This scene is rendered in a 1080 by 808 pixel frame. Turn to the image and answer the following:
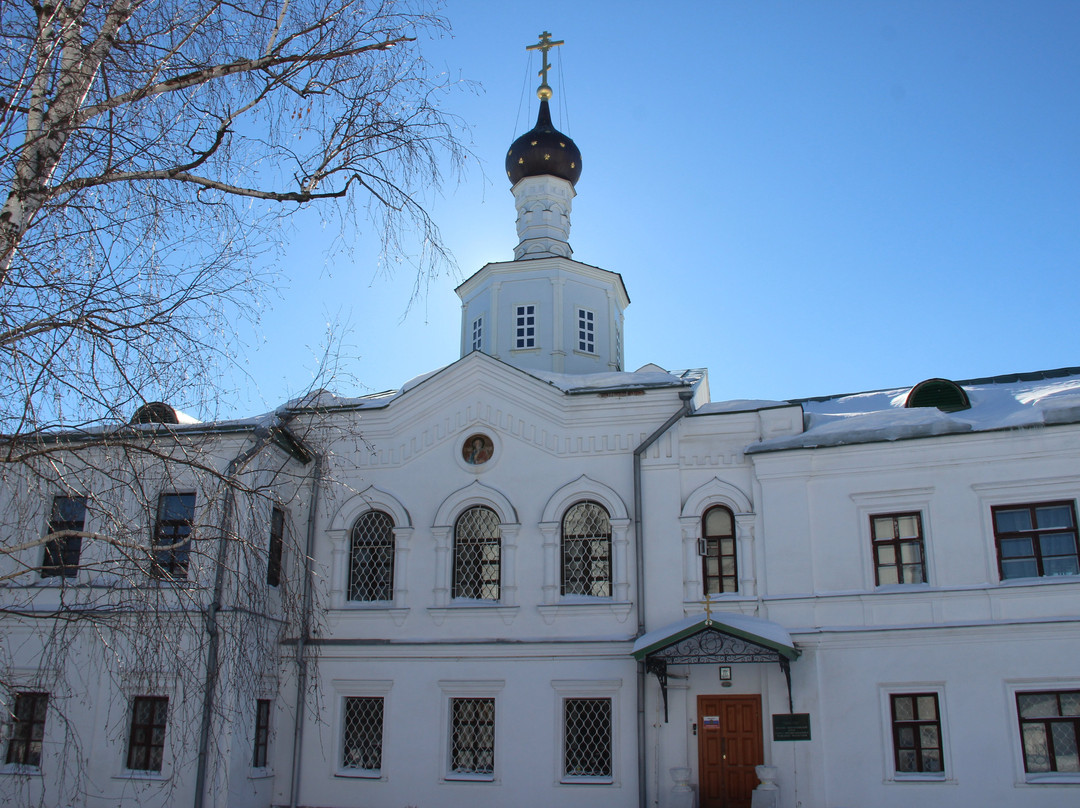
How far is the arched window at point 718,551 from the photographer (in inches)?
556

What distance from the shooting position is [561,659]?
14.3 m

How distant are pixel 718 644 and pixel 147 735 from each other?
8396 mm

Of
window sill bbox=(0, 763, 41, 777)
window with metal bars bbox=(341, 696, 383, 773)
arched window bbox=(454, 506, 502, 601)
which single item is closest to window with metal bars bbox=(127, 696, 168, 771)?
window sill bbox=(0, 763, 41, 777)

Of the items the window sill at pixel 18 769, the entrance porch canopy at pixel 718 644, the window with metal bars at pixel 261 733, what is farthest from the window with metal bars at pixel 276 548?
the entrance porch canopy at pixel 718 644

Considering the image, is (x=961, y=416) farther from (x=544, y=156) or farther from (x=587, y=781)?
(x=544, y=156)

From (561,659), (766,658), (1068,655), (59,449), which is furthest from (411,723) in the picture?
(59,449)

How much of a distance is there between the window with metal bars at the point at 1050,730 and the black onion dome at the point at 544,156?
12.9m

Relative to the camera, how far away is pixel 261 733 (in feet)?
48.2

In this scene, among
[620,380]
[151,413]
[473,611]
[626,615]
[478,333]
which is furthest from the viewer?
[478,333]

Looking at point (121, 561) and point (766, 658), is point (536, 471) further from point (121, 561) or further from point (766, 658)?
point (121, 561)

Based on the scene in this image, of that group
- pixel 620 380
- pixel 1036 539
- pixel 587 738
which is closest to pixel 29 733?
pixel 587 738

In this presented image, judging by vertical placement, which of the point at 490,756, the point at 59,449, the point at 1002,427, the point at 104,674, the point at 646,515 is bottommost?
the point at 490,756

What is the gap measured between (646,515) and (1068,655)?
5.82 metres

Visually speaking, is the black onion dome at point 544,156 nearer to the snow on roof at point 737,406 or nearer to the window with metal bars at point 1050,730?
the snow on roof at point 737,406
